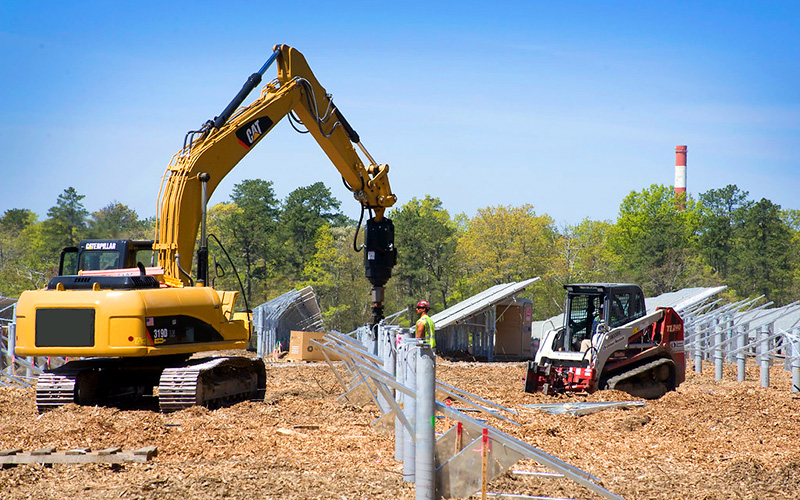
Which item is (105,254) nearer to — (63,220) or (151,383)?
(151,383)

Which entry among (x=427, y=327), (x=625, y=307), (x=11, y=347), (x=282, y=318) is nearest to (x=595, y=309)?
(x=625, y=307)

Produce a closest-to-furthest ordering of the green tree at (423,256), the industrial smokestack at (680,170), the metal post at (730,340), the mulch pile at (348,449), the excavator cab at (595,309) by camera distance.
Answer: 1. the mulch pile at (348,449)
2. the excavator cab at (595,309)
3. the metal post at (730,340)
4. the green tree at (423,256)
5. the industrial smokestack at (680,170)

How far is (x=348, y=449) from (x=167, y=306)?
4454mm

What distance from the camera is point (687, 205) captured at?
3287 inches

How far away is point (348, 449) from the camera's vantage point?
29.7 feet

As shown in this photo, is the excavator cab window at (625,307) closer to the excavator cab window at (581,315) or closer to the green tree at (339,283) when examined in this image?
the excavator cab window at (581,315)

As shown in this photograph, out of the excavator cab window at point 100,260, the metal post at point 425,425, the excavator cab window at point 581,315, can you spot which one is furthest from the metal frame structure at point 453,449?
the excavator cab window at point 581,315

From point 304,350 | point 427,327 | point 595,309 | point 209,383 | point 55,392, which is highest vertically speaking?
point 595,309

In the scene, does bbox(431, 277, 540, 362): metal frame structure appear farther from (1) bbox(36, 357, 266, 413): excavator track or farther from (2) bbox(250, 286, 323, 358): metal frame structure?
(1) bbox(36, 357, 266, 413): excavator track

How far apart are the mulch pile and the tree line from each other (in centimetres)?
4261

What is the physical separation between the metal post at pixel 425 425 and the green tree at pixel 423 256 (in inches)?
2024

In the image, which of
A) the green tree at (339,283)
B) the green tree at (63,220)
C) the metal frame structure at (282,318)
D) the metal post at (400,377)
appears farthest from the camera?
the green tree at (339,283)

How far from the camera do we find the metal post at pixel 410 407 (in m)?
6.23

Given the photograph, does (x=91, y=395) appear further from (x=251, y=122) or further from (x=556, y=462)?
(x=556, y=462)
